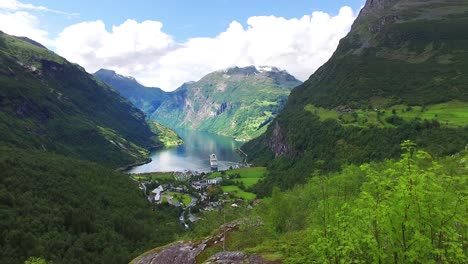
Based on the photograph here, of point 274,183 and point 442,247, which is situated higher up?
point 442,247

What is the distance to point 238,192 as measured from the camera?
185 m

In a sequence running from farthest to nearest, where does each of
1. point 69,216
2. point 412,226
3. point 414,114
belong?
point 414,114
point 69,216
point 412,226

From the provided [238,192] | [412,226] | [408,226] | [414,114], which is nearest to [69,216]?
[238,192]

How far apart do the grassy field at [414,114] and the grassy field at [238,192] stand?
58727 mm

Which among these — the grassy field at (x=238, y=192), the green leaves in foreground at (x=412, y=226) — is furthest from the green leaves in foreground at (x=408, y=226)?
the grassy field at (x=238, y=192)

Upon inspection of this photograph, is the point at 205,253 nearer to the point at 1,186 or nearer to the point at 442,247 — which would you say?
the point at 442,247

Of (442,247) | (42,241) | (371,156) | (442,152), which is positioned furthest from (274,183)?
(442,247)

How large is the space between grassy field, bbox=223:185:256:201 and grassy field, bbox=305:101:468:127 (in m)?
58.7

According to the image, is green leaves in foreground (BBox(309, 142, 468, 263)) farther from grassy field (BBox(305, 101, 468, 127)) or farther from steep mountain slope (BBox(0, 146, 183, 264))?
grassy field (BBox(305, 101, 468, 127))

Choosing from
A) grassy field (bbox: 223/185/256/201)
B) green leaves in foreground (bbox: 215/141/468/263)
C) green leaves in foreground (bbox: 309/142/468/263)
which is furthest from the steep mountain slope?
green leaves in foreground (bbox: 309/142/468/263)

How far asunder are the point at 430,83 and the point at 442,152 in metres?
108

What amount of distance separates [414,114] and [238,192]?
88.9 m

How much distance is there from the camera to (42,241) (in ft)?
399

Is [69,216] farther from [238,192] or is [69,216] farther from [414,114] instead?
[414,114]
